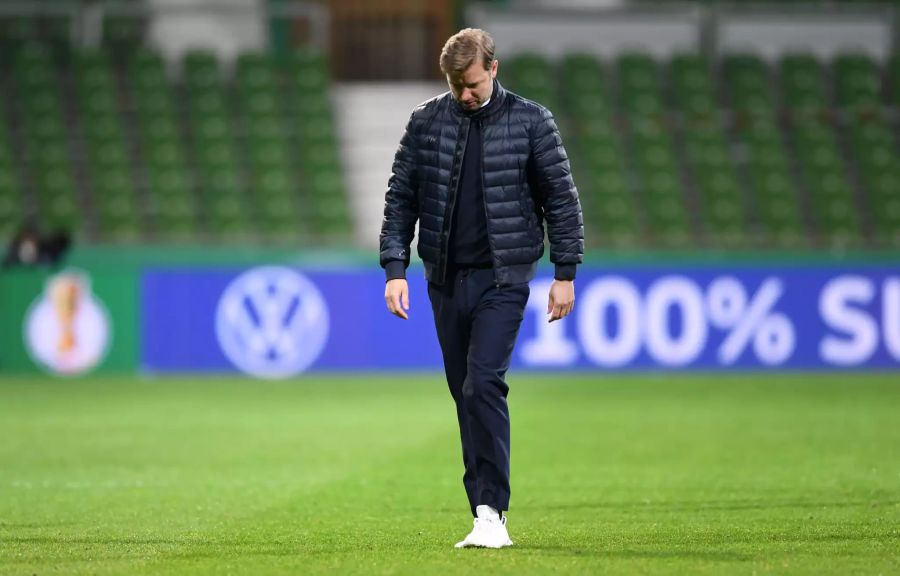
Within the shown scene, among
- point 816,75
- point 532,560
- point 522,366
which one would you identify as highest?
point 816,75

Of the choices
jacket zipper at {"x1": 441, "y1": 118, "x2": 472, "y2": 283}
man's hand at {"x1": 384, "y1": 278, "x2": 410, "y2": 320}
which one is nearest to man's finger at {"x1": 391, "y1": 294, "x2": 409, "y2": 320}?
man's hand at {"x1": 384, "y1": 278, "x2": 410, "y2": 320}

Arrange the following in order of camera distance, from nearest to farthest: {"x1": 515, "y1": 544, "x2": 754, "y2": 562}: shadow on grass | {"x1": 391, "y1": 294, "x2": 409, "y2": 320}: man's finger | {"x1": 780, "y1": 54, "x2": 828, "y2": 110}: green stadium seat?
1. {"x1": 515, "y1": 544, "x2": 754, "y2": 562}: shadow on grass
2. {"x1": 391, "y1": 294, "x2": 409, "y2": 320}: man's finger
3. {"x1": 780, "y1": 54, "x2": 828, "y2": 110}: green stadium seat

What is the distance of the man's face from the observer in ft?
20.3

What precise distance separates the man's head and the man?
0.9 inches

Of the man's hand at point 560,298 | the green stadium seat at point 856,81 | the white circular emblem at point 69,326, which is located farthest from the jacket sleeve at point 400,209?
the green stadium seat at point 856,81

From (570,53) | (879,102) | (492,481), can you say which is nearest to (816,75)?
(879,102)

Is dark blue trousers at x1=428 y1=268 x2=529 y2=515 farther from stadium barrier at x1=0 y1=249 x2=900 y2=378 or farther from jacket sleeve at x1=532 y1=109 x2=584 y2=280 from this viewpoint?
stadium barrier at x1=0 y1=249 x2=900 y2=378

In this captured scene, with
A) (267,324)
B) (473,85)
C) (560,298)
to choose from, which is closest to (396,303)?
(560,298)

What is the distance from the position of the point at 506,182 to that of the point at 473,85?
16.8 inches

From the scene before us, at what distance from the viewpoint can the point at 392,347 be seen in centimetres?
1883

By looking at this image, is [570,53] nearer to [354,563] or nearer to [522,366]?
[522,366]

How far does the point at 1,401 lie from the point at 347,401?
132 inches

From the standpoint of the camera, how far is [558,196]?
6.41 metres

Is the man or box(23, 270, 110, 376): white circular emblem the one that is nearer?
the man
